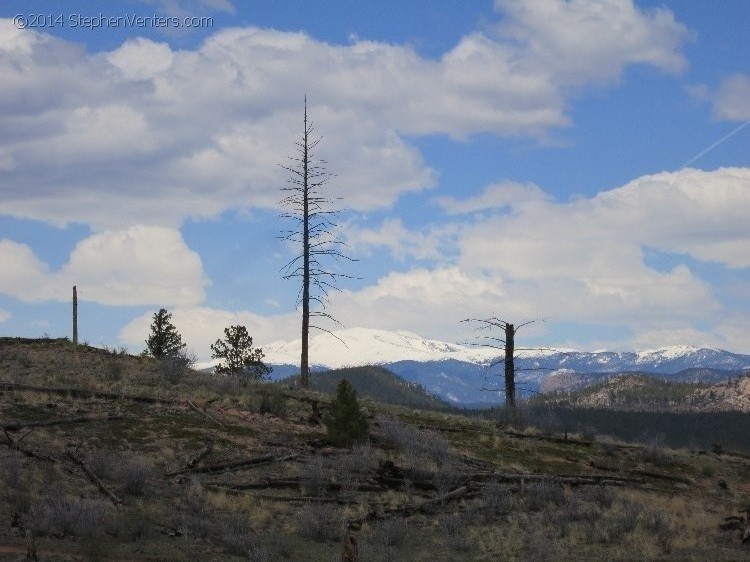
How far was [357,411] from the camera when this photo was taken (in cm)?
2791

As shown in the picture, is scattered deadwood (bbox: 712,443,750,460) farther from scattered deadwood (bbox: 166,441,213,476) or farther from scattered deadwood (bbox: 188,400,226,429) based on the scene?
scattered deadwood (bbox: 166,441,213,476)

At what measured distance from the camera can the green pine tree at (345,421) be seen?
27188 millimetres

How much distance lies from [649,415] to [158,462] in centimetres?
12084

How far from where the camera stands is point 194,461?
2294 centimetres

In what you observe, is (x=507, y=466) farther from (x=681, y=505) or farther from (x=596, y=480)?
(x=681, y=505)

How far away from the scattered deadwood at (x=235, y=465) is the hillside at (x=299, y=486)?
4cm

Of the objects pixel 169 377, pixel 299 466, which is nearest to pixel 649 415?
pixel 169 377

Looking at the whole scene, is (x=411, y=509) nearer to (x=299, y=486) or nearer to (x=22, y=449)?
(x=299, y=486)

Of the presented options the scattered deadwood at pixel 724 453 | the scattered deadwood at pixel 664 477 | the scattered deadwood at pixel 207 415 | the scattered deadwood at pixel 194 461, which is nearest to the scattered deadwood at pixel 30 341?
the scattered deadwood at pixel 207 415

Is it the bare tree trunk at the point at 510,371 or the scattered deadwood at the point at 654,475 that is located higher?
the bare tree trunk at the point at 510,371

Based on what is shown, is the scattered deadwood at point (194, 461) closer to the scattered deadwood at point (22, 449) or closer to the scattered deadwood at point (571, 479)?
the scattered deadwood at point (22, 449)

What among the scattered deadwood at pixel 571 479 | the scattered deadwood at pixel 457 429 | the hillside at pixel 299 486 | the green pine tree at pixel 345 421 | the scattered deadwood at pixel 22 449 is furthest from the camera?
the scattered deadwood at pixel 457 429

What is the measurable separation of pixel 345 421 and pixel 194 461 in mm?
5980

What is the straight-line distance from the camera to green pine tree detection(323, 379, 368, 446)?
27188 mm
